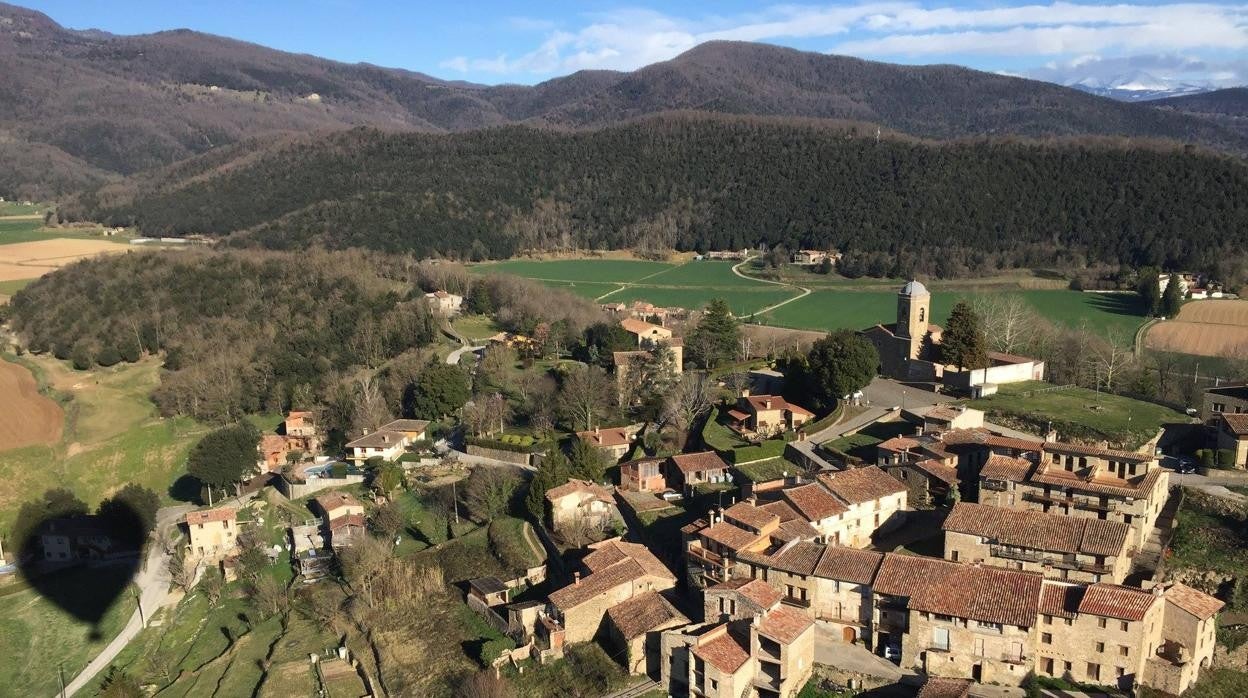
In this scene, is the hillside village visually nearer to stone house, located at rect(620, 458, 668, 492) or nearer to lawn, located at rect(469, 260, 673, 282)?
stone house, located at rect(620, 458, 668, 492)

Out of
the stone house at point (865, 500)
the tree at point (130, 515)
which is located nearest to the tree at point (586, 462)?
the stone house at point (865, 500)

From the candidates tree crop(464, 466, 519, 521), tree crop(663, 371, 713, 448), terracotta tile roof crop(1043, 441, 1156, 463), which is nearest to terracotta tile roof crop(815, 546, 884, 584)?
terracotta tile roof crop(1043, 441, 1156, 463)

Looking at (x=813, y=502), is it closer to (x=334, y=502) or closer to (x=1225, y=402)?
(x=1225, y=402)

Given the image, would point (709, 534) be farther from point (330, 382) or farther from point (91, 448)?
point (91, 448)

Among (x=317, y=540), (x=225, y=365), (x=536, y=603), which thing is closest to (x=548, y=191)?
(x=225, y=365)

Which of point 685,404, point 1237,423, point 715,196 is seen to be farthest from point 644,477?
point 715,196

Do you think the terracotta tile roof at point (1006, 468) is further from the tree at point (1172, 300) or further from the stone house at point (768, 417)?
the tree at point (1172, 300)
